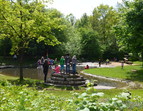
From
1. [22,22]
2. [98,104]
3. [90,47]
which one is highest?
[90,47]

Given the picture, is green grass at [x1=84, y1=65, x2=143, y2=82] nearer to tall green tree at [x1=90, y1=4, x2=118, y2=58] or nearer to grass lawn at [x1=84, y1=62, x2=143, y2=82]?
grass lawn at [x1=84, y1=62, x2=143, y2=82]

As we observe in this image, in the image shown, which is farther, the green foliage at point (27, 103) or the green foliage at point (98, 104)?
the green foliage at point (27, 103)

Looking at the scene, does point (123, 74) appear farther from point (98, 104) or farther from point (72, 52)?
point (72, 52)

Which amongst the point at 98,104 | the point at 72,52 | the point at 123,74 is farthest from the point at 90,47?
the point at 98,104

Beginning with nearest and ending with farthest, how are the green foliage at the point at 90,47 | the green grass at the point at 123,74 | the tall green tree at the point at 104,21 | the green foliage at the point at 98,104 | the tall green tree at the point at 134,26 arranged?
the green foliage at the point at 98,104, the green grass at the point at 123,74, the tall green tree at the point at 134,26, the green foliage at the point at 90,47, the tall green tree at the point at 104,21

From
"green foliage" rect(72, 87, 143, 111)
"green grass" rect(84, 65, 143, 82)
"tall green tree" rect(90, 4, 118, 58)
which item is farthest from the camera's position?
"tall green tree" rect(90, 4, 118, 58)

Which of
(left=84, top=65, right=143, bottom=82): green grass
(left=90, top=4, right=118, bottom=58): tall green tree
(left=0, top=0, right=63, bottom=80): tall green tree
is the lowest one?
(left=84, top=65, right=143, bottom=82): green grass

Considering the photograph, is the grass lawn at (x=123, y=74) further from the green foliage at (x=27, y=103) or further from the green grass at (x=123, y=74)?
the green foliage at (x=27, y=103)

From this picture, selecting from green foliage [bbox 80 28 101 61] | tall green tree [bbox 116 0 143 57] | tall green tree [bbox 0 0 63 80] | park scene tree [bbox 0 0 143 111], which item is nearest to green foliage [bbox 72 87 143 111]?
park scene tree [bbox 0 0 143 111]

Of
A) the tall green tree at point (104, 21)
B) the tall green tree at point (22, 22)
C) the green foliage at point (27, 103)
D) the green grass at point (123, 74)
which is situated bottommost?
the green grass at point (123, 74)

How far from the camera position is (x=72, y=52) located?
165 feet

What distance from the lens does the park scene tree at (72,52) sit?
4.20 metres

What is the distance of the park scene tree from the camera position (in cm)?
420

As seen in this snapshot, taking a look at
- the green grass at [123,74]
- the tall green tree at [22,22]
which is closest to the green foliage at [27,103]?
the tall green tree at [22,22]
